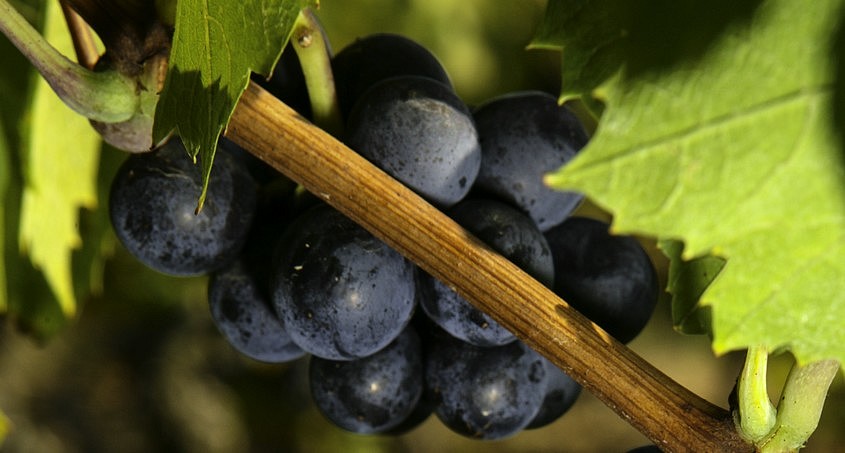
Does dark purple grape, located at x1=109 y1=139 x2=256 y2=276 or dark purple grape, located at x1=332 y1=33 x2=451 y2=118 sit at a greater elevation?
dark purple grape, located at x1=332 y1=33 x2=451 y2=118

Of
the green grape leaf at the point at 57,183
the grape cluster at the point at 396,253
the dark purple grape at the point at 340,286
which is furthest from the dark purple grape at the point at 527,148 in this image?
the green grape leaf at the point at 57,183

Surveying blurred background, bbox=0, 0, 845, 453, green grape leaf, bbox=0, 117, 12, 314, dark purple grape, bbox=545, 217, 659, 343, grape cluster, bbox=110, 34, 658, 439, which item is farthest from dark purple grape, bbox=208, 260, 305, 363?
blurred background, bbox=0, 0, 845, 453

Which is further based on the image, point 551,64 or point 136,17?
point 551,64

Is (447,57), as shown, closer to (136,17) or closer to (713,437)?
(136,17)

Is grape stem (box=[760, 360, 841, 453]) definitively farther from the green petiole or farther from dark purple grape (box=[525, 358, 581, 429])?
dark purple grape (box=[525, 358, 581, 429])

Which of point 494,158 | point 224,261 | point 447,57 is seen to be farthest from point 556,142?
point 447,57

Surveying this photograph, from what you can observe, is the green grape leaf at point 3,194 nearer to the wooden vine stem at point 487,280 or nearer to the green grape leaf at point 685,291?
the wooden vine stem at point 487,280

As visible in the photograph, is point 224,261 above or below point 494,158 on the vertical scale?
below
